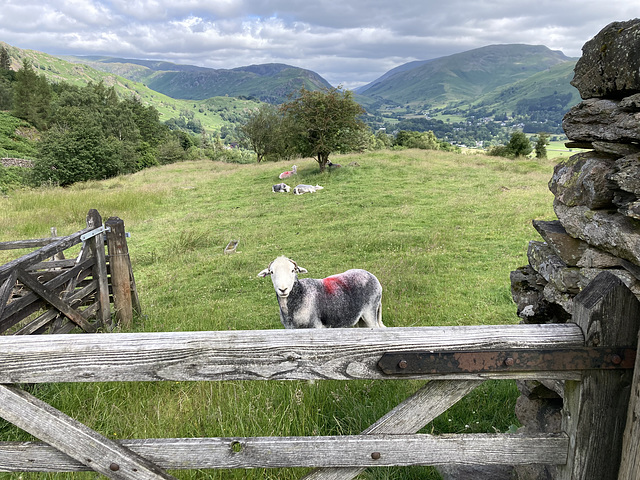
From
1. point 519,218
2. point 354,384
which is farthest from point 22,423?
point 519,218

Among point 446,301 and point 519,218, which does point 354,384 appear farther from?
point 519,218

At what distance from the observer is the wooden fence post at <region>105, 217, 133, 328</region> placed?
26.0 feet

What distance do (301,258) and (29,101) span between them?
10069cm

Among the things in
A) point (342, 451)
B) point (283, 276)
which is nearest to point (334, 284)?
point (283, 276)

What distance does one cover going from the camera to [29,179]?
4634cm

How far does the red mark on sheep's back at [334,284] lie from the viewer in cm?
696

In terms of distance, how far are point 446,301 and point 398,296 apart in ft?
3.65

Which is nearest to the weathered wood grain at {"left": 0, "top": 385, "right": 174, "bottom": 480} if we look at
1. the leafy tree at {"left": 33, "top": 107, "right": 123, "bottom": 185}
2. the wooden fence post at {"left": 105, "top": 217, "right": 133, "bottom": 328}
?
the wooden fence post at {"left": 105, "top": 217, "right": 133, "bottom": 328}

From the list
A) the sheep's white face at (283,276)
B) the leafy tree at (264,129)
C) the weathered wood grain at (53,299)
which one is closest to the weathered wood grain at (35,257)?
the weathered wood grain at (53,299)

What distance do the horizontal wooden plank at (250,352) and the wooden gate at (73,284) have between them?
181 inches

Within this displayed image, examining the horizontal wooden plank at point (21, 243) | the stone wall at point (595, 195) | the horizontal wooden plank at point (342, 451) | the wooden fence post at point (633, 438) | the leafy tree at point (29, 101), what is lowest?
the horizontal wooden plank at point (21, 243)

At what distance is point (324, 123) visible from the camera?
29.6m

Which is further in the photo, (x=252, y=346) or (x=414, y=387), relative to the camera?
(x=414, y=387)

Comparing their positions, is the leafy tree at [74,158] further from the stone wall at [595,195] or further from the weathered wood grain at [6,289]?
the stone wall at [595,195]
